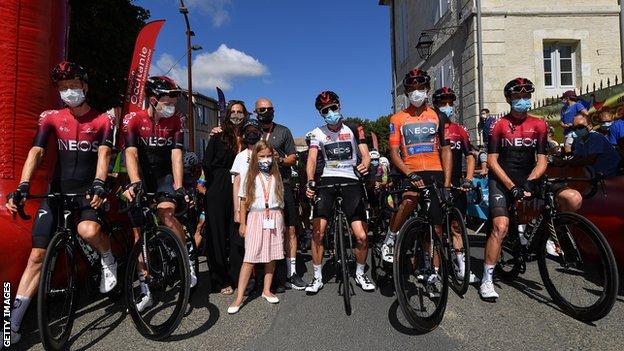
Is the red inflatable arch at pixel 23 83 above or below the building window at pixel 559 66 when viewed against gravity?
below

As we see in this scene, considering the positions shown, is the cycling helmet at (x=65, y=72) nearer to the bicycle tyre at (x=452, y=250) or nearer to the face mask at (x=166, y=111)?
the face mask at (x=166, y=111)

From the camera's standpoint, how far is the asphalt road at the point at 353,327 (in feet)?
10.1

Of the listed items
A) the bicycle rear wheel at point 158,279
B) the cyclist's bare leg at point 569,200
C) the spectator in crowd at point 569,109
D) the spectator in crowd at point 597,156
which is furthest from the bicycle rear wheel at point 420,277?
the spectator in crowd at point 569,109

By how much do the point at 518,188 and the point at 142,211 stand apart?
339 centimetres

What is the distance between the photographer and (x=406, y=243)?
3459 mm

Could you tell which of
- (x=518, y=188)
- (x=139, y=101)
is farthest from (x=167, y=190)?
(x=139, y=101)

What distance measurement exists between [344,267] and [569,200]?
2340 millimetres

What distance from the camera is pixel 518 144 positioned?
13.6 ft

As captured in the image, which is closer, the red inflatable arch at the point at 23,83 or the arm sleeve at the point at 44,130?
the arm sleeve at the point at 44,130

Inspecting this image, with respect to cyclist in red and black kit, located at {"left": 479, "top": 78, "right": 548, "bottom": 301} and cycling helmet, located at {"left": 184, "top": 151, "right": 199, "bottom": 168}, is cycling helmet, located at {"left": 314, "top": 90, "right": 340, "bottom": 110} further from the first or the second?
cycling helmet, located at {"left": 184, "top": 151, "right": 199, "bottom": 168}

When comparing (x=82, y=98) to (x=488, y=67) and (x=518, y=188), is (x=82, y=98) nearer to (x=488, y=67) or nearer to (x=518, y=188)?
(x=518, y=188)

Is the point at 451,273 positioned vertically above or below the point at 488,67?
below

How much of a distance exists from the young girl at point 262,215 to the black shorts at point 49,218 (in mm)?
1373

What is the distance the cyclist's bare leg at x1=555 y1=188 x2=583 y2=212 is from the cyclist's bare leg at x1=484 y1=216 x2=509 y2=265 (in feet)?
2.15
